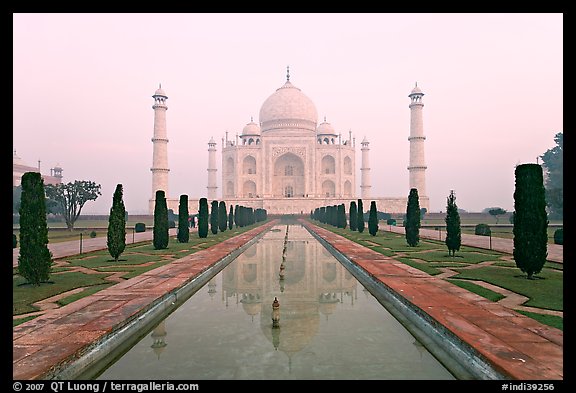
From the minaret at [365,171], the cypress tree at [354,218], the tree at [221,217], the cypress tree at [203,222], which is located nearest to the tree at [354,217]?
the cypress tree at [354,218]

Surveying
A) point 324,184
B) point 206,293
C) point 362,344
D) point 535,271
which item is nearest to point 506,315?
point 362,344

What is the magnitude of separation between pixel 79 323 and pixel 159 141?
4257cm

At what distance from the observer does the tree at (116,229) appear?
10.6m

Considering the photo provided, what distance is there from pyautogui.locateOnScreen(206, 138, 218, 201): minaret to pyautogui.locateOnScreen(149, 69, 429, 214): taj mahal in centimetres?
472

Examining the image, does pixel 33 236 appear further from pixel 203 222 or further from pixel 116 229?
pixel 203 222

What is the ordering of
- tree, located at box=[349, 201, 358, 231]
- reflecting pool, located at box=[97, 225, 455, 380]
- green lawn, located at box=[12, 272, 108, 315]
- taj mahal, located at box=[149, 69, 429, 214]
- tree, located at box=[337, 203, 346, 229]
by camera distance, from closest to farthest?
1. reflecting pool, located at box=[97, 225, 455, 380]
2. green lawn, located at box=[12, 272, 108, 315]
3. tree, located at box=[349, 201, 358, 231]
4. tree, located at box=[337, 203, 346, 229]
5. taj mahal, located at box=[149, 69, 429, 214]

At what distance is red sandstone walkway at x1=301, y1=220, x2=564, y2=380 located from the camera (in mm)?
3324

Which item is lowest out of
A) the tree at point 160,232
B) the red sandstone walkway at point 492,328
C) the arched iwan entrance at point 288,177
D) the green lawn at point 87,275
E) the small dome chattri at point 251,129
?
the green lawn at point 87,275

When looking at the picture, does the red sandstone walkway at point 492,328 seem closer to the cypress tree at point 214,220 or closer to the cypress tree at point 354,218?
the cypress tree at point 214,220

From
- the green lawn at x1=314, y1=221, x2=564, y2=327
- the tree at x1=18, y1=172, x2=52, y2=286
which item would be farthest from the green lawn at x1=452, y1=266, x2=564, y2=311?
the tree at x1=18, y1=172, x2=52, y2=286

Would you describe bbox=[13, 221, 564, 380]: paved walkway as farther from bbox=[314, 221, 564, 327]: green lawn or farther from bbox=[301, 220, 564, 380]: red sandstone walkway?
bbox=[314, 221, 564, 327]: green lawn

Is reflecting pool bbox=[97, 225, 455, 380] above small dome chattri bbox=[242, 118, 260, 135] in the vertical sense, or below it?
below

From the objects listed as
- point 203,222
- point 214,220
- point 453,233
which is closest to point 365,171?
point 214,220

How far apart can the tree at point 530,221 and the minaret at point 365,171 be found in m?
50.8
